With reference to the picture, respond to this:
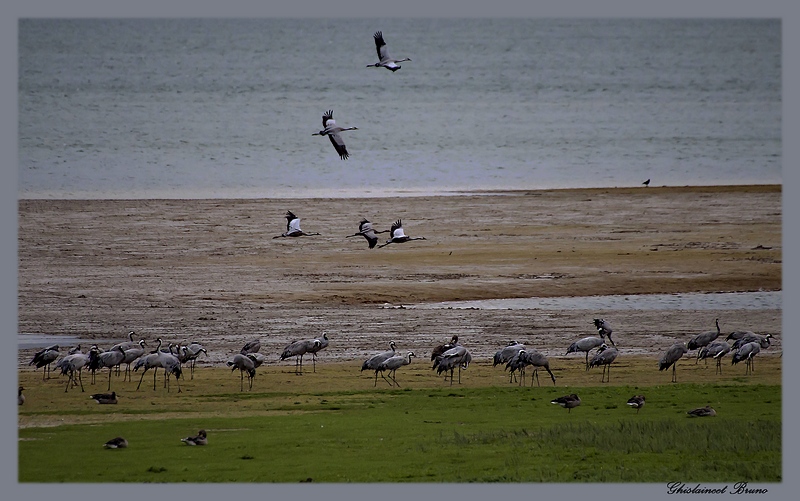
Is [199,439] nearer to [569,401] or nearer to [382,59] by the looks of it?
[569,401]

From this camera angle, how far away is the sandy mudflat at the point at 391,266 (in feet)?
52.3

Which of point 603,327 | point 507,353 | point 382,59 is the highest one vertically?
point 382,59

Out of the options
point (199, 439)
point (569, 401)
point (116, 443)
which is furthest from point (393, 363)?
point (116, 443)

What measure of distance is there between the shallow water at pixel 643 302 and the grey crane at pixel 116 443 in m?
5.77

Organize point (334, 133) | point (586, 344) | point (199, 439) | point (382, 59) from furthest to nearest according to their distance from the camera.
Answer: point (334, 133) → point (382, 59) → point (586, 344) → point (199, 439)

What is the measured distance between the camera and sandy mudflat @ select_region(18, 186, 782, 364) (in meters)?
15.9

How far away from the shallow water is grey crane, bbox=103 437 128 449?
227 inches

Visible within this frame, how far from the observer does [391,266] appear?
60.3 feet

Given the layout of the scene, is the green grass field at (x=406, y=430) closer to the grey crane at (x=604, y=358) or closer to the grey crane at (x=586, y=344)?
the grey crane at (x=604, y=358)

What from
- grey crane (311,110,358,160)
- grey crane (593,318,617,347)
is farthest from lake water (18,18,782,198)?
grey crane (593,318,617,347)

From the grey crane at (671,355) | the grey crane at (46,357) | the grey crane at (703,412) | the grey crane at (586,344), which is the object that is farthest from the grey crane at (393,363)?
the grey crane at (46,357)

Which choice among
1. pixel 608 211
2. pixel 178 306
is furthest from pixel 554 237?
pixel 178 306

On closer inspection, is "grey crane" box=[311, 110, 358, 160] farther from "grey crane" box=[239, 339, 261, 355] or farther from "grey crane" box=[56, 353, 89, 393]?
"grey crane" box=[56, 353, 89, 393]

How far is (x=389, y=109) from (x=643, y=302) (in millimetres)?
10514
